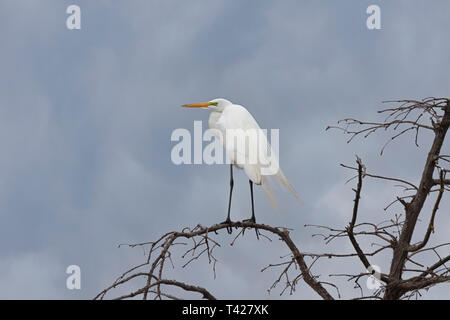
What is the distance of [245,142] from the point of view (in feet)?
18.7

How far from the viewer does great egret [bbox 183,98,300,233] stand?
5.29 m

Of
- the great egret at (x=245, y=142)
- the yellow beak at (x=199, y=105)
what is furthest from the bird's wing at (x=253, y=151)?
the yellow beak at (x=199, y=105)

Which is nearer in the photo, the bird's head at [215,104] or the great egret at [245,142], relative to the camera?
the great egret at [245,142]

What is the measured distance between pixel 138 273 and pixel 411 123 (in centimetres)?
230

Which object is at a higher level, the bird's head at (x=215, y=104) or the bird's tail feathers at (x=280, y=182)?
the bird's head at (x=215, y=104)

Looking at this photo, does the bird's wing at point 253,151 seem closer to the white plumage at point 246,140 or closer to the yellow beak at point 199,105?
the white plumage at point 246,140

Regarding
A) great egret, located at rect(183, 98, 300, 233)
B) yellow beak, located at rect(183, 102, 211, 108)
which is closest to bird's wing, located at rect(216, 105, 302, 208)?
great egret, located at rect(183, 98, 300, 233)

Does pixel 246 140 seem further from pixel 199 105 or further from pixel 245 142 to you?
pixel 199 105

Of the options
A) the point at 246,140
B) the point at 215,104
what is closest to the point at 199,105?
the point at 215,104

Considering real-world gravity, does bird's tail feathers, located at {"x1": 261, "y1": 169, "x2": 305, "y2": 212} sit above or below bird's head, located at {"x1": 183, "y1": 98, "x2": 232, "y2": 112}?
below

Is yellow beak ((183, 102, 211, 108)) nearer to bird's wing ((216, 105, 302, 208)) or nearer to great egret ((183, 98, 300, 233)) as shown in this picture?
great egret ((183, 98, 300, 233))

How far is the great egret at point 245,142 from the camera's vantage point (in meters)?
5.29
